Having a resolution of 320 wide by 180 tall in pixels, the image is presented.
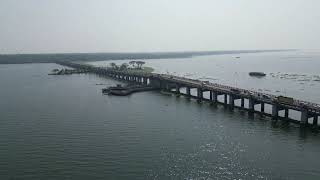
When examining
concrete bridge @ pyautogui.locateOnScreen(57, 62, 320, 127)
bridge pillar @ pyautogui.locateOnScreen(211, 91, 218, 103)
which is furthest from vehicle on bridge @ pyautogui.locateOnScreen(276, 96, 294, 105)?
bridge pillar @ pyautogui.locateOnScreen(211, 91, 218, 103)

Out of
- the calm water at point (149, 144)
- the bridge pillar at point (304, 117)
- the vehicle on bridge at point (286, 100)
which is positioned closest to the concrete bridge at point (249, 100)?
the bridge pillar at point (304, 117)

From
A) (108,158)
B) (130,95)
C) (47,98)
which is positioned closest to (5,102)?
(47,98)

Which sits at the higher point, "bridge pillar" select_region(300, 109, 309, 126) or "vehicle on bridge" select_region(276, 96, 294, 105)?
"vehicle on bridge" select_region(276, 96, 294, 105)

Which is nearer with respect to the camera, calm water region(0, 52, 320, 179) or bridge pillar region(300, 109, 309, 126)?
calm water region(0, 52, 320, 179)

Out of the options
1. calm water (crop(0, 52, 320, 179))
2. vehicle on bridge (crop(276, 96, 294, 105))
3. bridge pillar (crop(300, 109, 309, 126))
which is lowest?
calm water (crop(0, 52, 320, 179))

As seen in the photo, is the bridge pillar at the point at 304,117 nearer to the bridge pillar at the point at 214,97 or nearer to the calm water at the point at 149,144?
the calm water at the point at 149,144

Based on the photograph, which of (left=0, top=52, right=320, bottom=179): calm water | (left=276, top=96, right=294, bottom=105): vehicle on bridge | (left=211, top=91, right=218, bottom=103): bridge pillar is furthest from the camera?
(left=211, top=91, right=218, bottom=103): bridge pillar

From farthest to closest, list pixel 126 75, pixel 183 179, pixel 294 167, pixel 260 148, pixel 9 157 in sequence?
1. pixel 126 75
2. pixel 260 148
3. pixel 9 157
4. pixel 294 167
5. pixel 183 179

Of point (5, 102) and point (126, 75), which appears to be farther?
point (126, 75)

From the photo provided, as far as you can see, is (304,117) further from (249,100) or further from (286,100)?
(249,100)

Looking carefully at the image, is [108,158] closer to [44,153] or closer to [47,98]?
[44,153]

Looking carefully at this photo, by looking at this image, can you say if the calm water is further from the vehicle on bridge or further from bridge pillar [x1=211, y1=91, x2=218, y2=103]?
bridge pillar [x1=211, y1=91, x2=218, y2=103]
